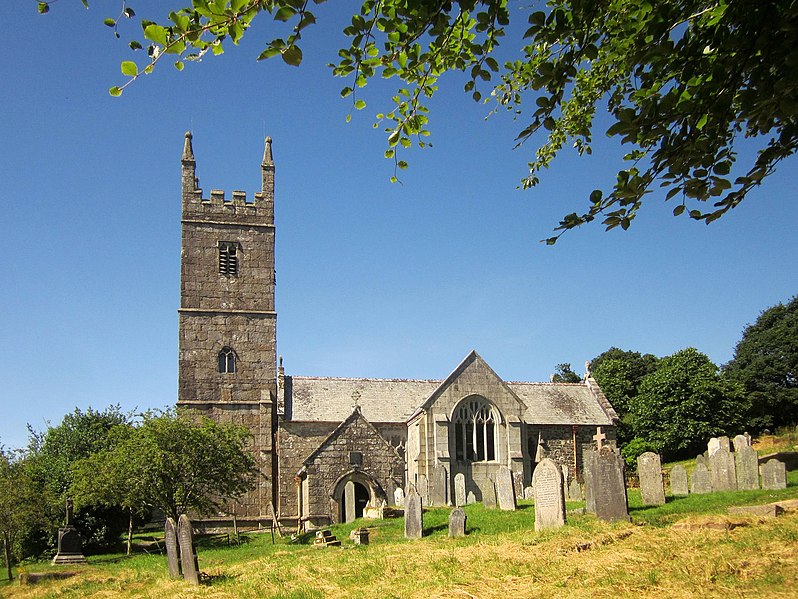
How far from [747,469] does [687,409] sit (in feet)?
82.5

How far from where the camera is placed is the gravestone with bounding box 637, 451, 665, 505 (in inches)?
778

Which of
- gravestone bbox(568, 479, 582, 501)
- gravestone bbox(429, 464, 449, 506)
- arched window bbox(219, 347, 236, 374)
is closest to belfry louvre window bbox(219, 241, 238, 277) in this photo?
arched window bbox(219, 347, 236, 374)

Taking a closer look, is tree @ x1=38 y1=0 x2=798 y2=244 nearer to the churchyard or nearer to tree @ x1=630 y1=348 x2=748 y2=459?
the churchyard

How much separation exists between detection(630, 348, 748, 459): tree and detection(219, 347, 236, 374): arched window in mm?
25512

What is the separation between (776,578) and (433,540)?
29.9ft

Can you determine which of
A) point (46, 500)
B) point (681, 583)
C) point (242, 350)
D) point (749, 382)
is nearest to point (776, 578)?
point (681, 583)

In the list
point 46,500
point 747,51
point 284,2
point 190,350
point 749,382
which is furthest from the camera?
point 749,382

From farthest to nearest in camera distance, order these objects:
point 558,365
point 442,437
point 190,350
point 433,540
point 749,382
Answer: point 558,365, point 749,382, point 190,350, point 442,437, point 433,540

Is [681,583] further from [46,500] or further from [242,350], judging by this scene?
[242,350]

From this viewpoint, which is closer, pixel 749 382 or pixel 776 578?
pixel 776 578

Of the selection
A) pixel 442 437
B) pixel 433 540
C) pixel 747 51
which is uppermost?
pixel 747 51

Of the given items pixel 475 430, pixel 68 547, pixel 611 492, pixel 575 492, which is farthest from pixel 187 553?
pixel 475 430

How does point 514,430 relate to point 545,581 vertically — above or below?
above

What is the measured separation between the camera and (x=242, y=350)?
122 feet
